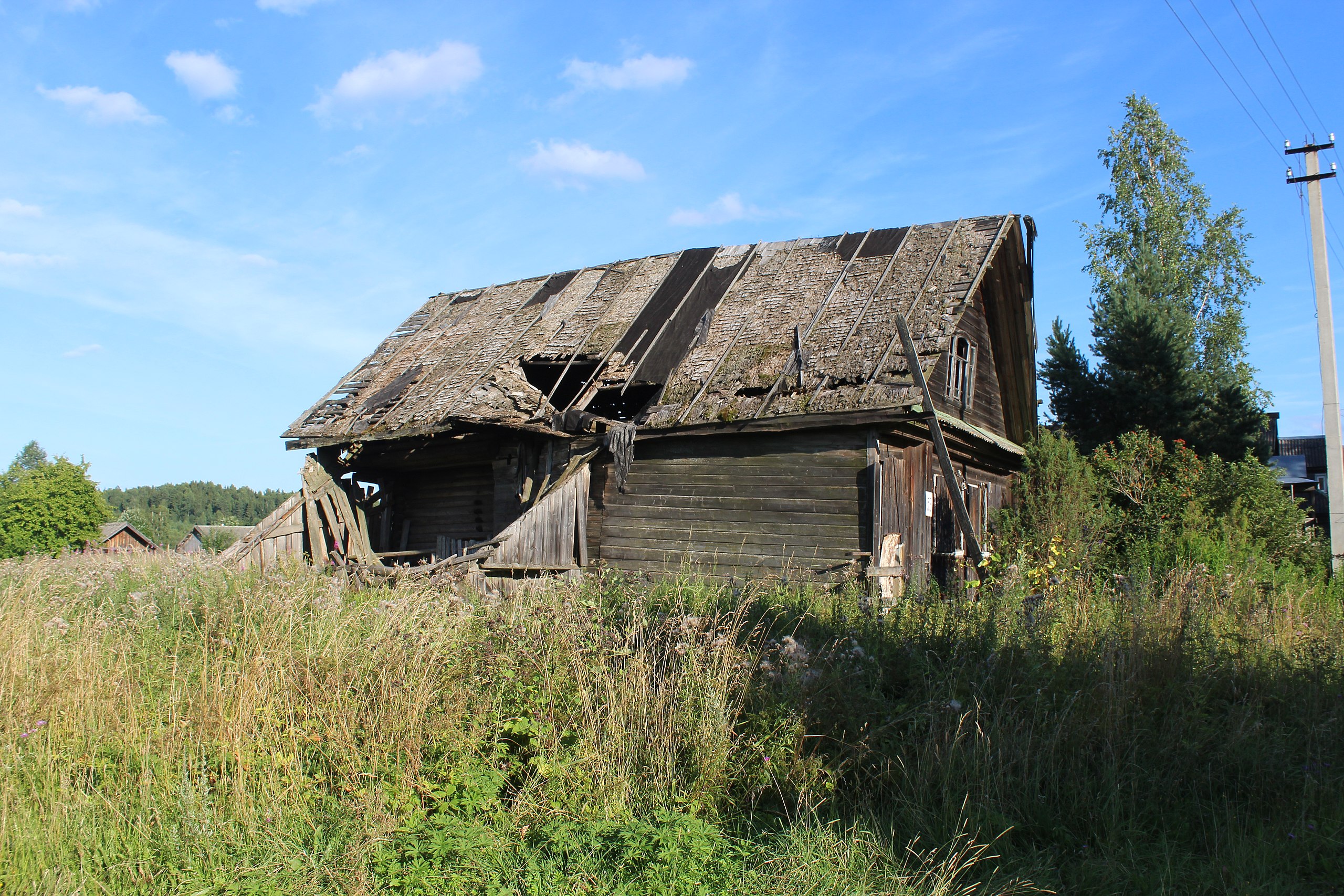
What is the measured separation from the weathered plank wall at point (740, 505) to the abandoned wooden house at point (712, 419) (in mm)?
26

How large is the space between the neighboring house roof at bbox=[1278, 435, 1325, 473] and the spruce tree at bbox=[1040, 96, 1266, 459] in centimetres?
2430

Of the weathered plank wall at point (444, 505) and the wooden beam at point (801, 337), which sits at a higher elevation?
the wooden beam at point (801, 337)

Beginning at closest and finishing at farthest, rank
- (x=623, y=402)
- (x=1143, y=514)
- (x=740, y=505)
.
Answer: (x=740, y=505) → (x=623, y=402) → (x=1143, y=514)

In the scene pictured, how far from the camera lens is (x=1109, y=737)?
164 inches

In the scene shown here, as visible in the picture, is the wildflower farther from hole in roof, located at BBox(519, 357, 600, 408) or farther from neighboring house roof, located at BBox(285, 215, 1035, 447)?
hole in roof, located at BBox(519, 357, 600, 408)

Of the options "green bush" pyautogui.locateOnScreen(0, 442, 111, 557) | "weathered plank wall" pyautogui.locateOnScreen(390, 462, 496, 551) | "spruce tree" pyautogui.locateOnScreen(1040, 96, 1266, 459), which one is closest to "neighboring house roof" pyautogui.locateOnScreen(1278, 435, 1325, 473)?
"spruce tree" pyautogui.locateOnScreen(1040, 96, 1266, 459)

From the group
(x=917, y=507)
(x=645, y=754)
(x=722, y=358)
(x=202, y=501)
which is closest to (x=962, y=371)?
(x=917, y=507)

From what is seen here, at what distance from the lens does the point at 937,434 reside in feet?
31.9

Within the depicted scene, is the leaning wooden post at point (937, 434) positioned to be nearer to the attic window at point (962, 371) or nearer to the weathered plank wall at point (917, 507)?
the weathered plank wall at point (917, 507)

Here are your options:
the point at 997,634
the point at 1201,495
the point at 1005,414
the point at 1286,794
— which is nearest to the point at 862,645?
the point at 997,634

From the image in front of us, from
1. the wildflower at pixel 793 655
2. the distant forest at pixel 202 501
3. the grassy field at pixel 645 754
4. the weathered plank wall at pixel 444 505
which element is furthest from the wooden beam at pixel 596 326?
the distant forest at pixel 202 501

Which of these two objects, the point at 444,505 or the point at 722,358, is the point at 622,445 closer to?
the point at 722,358

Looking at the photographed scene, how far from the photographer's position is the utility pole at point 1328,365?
37.1 ft

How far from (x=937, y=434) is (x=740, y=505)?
262cm
